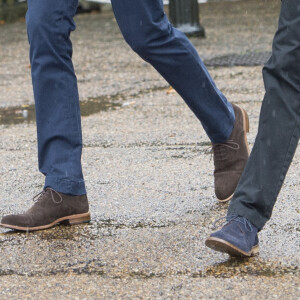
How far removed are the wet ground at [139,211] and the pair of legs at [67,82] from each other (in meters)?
→ 0.13

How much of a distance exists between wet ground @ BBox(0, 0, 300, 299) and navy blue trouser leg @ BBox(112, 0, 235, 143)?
0.40 meters

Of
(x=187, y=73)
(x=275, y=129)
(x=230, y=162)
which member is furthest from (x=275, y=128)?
(x=230, y=162)

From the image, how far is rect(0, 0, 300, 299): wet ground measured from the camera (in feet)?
8.46

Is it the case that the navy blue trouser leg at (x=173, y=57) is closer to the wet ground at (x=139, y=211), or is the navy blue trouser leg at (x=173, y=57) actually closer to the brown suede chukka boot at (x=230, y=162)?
the brown suede chukka boot at (x=230, y=162)

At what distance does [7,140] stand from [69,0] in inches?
81.1

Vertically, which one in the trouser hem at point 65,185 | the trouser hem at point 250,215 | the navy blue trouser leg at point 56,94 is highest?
the navy blue trouser leg at point 56,94

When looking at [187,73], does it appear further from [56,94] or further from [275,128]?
[275,128]

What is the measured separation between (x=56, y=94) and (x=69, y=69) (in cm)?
11

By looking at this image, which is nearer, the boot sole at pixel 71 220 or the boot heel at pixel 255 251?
the boot heel at pixel 255 251

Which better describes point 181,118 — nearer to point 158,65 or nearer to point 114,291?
point 158,65

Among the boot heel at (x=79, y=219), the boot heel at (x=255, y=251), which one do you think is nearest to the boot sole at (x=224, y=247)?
the boot heel at (x=255, y=251)

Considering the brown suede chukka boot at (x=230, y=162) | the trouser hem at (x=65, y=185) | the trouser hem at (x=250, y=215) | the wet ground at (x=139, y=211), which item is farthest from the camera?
the brown suede chukka boot at (x=230, y=162)

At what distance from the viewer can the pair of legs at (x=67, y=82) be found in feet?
10.2

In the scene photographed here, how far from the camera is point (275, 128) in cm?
265
